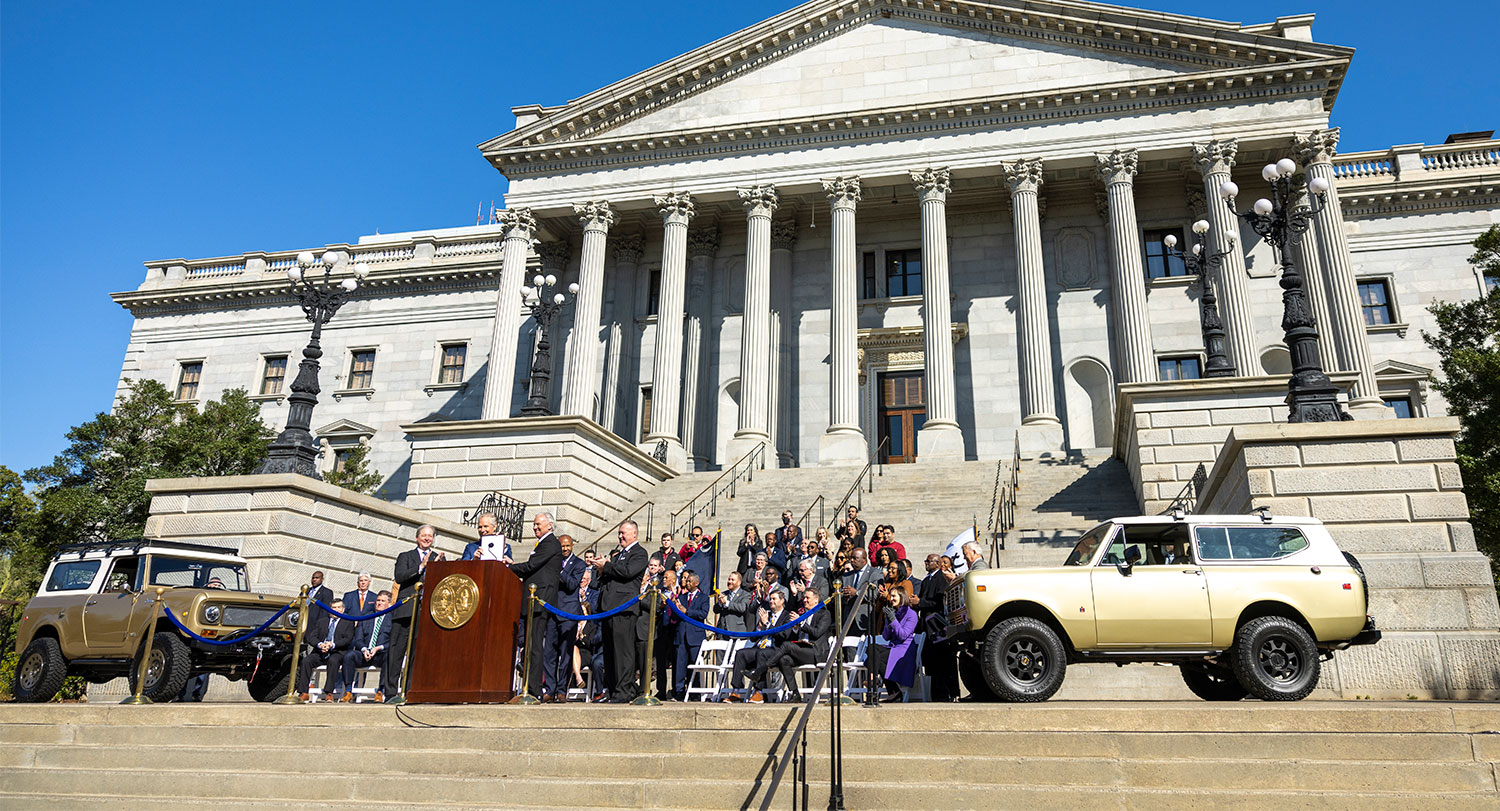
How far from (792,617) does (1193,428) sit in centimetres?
1447

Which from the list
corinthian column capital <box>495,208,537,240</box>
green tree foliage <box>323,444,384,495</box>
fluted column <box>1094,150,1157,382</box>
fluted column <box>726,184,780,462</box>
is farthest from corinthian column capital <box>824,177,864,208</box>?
green tree foliage <box>323,444,384,495</box>

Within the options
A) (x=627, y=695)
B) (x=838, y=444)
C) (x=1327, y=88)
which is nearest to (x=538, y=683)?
(x=627, y=695)

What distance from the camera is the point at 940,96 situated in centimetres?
3406

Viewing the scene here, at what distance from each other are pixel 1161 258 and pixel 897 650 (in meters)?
28.2

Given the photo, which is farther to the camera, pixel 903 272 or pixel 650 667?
pixel 903 272

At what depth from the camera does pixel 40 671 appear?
1294 centimetres

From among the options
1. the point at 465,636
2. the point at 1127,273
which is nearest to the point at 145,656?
the point at 465,636

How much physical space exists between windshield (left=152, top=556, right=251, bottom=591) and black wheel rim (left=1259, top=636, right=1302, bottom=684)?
508 inches

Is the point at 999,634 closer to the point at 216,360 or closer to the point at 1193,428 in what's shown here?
the point at 1193,428

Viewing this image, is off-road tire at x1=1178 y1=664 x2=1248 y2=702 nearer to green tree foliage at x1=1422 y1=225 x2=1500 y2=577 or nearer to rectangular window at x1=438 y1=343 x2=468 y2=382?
green tree foliage at x1=1422 y1=225 x2=1500 y2=577

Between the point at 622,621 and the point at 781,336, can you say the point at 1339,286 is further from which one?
the point at 622,621

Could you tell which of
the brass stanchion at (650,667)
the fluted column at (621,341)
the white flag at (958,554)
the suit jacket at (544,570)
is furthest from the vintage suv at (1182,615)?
the fluted column at (621,341)

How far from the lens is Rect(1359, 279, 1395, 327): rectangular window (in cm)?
3466

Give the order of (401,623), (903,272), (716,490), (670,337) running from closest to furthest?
(401,623)
(716,490)
(670,337)
(903,272)
